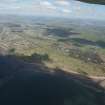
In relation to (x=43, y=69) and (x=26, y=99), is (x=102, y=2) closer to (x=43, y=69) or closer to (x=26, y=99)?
(x=26, y=99)

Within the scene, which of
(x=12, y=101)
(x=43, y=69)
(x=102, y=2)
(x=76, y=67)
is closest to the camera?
(x=102, y=2)

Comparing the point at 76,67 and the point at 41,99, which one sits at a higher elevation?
the point at 41,99

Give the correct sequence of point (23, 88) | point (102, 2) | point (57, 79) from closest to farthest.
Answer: point (102, 2) < point (23, 88) < point (57, 79)

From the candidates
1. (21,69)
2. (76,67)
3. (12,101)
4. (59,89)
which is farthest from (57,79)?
(76,67)

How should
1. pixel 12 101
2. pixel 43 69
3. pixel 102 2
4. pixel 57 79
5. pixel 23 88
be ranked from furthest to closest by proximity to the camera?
pixel 43 69
pixel 57 79
pixel 23 88
pixel 12 101
pixel 102 2

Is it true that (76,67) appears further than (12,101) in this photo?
Yes

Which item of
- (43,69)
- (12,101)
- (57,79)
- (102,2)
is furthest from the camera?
(43,69)

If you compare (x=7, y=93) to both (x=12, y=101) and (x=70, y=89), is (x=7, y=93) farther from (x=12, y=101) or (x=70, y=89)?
(x=70, y=89)

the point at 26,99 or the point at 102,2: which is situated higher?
the point at 102,2

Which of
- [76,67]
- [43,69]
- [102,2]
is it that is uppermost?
[102,2]

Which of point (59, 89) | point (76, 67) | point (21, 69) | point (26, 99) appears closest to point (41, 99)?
point (26, 99)
